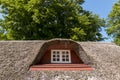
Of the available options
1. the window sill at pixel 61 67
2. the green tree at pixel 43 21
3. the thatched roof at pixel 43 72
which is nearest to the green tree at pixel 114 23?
the green tree at pixel 43 21

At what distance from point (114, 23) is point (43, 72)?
19.9 m

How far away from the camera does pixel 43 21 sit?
970 inches

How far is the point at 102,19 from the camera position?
2962cm

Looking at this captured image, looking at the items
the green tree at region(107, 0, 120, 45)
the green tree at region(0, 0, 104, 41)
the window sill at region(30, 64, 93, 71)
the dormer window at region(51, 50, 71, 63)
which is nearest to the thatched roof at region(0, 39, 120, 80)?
the window sill at region(30, 64, 93, 71)

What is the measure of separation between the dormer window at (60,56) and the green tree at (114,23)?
15.0 meters

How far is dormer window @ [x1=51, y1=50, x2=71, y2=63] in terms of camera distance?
493 inches

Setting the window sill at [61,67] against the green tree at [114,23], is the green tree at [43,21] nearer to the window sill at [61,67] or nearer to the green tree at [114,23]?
the green tree at [114,23]

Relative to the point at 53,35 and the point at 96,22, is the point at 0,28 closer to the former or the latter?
the point at 53,35

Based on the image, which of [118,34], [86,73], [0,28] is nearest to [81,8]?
[118,34]

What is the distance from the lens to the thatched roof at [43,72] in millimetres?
10086

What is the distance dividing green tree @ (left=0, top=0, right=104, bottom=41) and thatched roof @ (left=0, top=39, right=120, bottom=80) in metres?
10.5

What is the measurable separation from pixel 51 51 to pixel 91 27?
15243mm

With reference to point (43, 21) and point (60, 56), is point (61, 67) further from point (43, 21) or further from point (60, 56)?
point (43, 21)

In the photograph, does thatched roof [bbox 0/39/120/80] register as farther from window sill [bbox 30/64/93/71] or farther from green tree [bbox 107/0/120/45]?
green tree [bbox 107/0/120/45]
